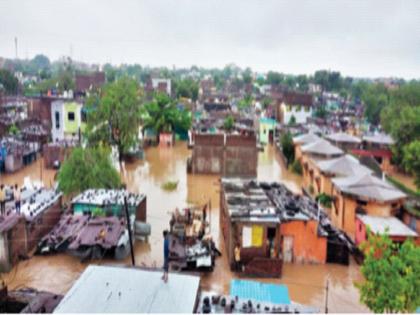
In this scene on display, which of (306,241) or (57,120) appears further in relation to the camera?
(57,120)

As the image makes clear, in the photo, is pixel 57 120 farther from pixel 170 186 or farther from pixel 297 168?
pixel 297 168

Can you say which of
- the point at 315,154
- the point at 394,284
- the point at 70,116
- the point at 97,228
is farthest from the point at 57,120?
the point at 394,284

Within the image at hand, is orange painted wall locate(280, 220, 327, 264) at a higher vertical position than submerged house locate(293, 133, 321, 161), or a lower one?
lower

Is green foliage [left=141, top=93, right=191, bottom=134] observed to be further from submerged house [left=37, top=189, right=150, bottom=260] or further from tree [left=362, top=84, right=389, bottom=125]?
tree [left=362, top=84, right=389, bottom=125]

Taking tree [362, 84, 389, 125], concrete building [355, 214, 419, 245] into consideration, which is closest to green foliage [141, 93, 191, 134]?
tree [362, 84, 389, 125]

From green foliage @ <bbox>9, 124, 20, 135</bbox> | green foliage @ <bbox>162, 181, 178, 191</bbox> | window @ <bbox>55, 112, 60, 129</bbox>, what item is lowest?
green foliage @ <bbox>162, 181, 178, 191</bbox>

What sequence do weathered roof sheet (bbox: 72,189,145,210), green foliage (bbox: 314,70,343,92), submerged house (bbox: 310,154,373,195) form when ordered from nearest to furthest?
weathered roof sheet (bbox: 72,189,145,210), submerged house (bbox: 310,154,373,195), green foliage (bbox: 314,70,343,92)

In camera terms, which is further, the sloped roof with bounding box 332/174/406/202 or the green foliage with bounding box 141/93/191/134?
the green foliage with bounding box 141/93/191/134
